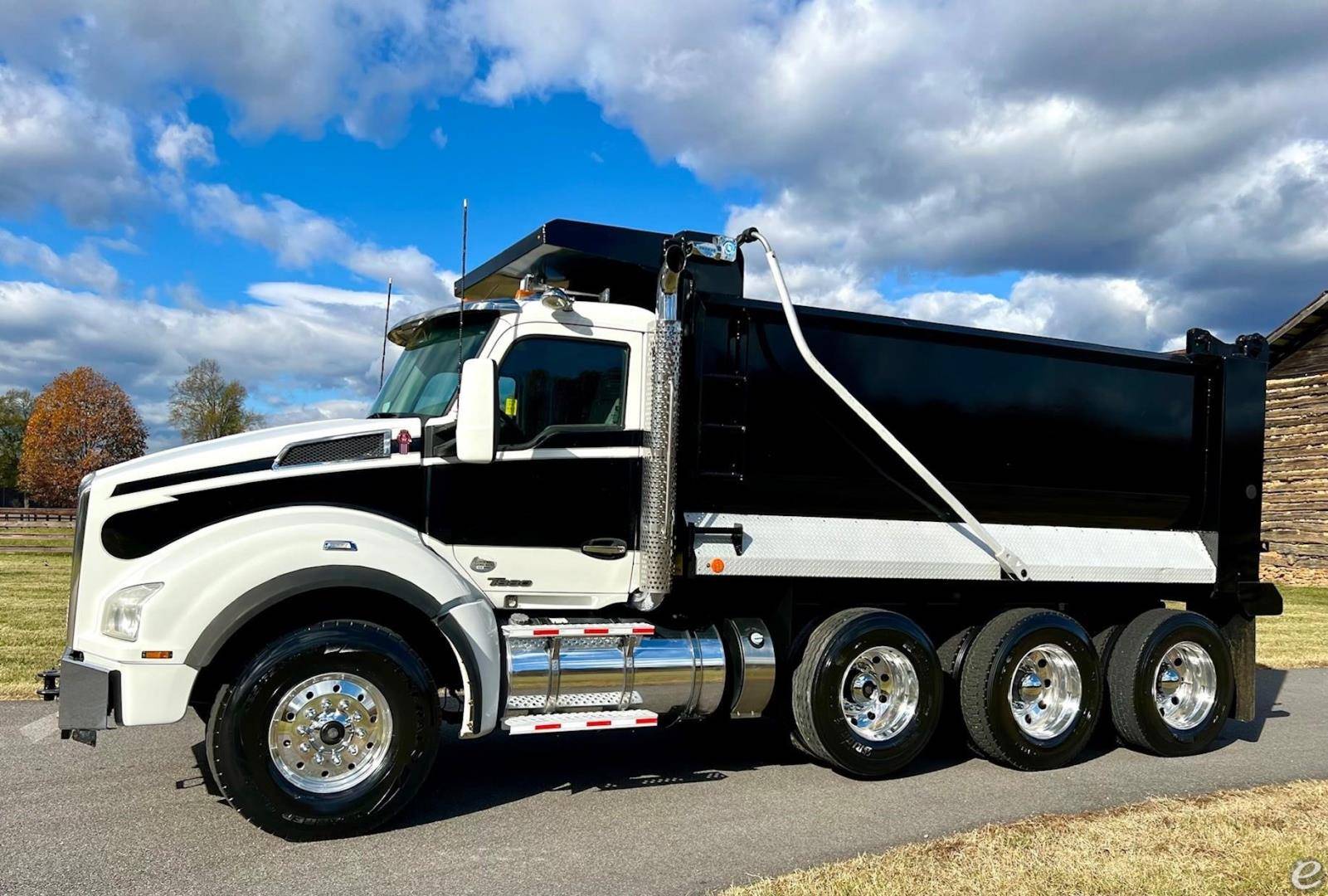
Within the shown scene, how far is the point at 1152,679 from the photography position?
7.80 metres

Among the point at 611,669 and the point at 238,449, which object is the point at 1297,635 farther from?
the point at 238,449

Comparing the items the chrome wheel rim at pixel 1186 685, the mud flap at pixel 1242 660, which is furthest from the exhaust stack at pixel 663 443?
the mud flap at pixel 1242 660

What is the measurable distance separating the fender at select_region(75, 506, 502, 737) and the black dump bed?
1578 mm

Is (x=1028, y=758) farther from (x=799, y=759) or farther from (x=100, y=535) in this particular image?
(x=100, y=535)

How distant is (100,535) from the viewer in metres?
5.57

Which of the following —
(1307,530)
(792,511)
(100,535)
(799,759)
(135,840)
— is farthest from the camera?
(1307,530)

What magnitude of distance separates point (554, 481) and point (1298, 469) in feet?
70.6

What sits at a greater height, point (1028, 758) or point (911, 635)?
point (911, 635)

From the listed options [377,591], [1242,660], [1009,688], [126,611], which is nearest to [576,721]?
[377,591]

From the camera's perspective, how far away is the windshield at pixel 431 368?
248 inches

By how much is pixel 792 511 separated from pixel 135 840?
4043 mm

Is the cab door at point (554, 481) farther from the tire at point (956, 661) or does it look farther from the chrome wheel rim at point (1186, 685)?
the chrome wheel rim at point (1186, 685)

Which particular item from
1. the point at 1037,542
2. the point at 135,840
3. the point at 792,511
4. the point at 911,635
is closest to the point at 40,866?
the point at 135,840

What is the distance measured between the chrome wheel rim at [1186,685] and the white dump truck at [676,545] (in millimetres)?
26
